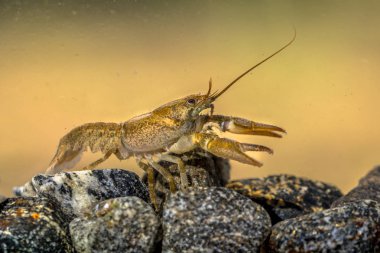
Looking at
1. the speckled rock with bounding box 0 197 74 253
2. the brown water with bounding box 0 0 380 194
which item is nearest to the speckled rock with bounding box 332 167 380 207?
the brown water with bounding box 0 0 380 194

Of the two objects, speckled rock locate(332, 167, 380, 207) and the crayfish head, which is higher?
the crayfish head

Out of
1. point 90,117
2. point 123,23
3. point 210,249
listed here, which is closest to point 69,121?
point 90,117

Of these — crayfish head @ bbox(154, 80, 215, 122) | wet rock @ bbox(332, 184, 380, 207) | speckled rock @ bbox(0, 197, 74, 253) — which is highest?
crayfish head @ bbox(154, 80, 215, 122)

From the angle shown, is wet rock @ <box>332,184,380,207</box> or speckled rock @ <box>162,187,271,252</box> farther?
wet rock @ <box>332,184,380,207</box>

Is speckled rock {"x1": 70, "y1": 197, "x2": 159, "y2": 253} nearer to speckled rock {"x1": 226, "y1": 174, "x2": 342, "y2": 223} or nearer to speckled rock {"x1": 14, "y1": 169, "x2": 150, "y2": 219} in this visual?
speckled rock {"x1": 14, "y1": 169, "x2": 150, "y2": 219}

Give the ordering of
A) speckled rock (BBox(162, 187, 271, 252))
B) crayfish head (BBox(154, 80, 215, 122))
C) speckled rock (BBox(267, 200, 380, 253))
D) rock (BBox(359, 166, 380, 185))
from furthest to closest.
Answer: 1. rock (BBox(359, 166, 380, 185))
2. crayfish head (BBox(154, 80, 215, 122))
3. speckled rock (BBox(162, 187, 271, 252))
4. speckled rock (BBox(267, 200, 380, 253))

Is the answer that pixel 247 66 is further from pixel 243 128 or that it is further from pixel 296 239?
pixel 296 239

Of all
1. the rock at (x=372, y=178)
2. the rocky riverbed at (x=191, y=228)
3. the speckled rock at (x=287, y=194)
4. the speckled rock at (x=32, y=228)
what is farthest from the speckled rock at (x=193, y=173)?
the rock at (x=372, y=178)
